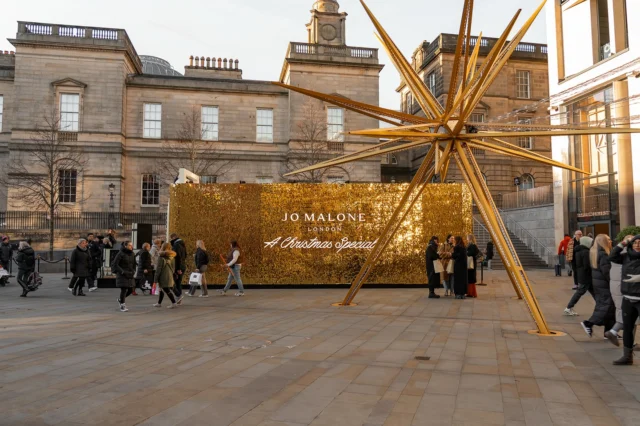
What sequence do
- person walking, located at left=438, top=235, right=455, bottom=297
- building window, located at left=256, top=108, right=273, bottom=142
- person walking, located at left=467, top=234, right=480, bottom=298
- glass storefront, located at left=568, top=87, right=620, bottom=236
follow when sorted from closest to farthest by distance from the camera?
person walking, located at left=467, top=234, right=480, bottom=298, person walking, located at left=438, top=235, right=455, bottom=297, glass storefront, located at left=568, top=87, right=620, bottom=236, building window, located at left=256, top=108, right=273, bottom=142

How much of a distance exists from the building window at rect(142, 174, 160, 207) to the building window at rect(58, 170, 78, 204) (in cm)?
447

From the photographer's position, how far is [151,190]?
34969 mm

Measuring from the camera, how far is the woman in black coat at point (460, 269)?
500 inches

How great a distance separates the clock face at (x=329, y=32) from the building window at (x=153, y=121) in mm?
13746

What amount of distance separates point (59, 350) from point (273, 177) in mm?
30334

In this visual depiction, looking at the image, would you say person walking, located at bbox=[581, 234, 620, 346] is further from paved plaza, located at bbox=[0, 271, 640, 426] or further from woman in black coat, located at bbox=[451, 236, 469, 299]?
woman in black coat, located at bbox=[451, 236, 469, 299]

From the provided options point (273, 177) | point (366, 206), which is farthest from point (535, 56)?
point (366, 206)

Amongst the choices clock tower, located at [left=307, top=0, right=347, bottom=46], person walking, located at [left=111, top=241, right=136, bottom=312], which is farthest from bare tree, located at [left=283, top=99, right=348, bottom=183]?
person walking, located at [left=111, top=241, right=136, bottom=312]

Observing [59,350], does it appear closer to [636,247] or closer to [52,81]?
[636,247]

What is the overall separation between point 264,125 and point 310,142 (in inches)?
194

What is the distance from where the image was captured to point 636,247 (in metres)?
5.89

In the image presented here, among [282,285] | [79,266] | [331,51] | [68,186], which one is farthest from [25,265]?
[331,51]

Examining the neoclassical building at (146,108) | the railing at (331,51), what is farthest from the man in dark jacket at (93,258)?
the railing at (331,51)

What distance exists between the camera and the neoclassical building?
32.6 metres
